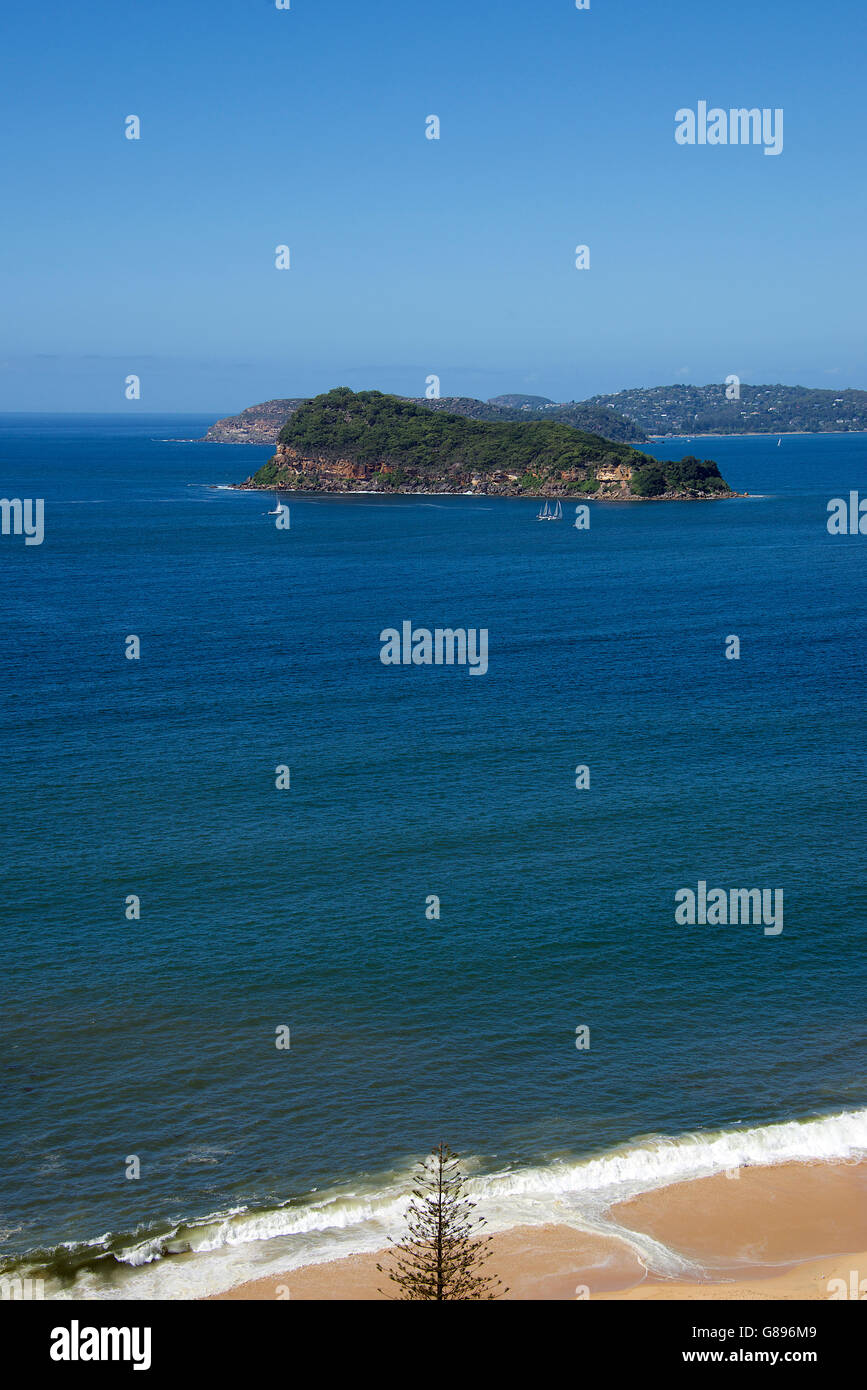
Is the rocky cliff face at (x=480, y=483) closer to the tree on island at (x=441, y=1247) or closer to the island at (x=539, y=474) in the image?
the island at (x=539, y=474)

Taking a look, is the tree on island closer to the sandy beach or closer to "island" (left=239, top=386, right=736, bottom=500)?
the sandy beach

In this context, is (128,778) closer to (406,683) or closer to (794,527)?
(406,683)

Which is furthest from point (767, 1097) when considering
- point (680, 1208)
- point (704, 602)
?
point (704, 602)

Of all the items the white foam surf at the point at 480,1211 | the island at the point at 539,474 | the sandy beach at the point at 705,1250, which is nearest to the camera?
the sandy beach at the point at 705,1250

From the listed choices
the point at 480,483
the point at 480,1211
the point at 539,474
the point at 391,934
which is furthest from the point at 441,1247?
the point at 480,483

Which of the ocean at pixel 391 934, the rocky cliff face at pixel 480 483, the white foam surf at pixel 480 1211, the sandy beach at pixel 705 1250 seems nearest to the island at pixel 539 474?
Answer: the rocky cliff face at pixel 480 483

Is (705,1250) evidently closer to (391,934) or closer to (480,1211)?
(480,1211)
